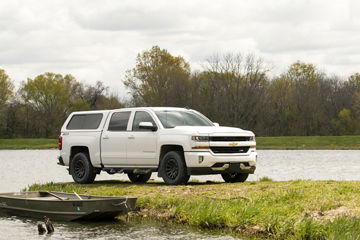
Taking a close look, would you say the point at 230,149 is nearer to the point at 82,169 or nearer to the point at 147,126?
the point at 147,126

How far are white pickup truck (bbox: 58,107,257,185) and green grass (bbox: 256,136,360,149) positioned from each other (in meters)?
47.2

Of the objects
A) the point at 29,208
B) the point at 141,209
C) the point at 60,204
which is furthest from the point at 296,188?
the point at 29,208

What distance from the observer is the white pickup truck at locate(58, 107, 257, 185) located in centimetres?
1616

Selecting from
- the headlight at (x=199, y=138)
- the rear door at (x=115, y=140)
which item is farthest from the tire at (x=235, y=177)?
the rear door at (x=115, y=140)

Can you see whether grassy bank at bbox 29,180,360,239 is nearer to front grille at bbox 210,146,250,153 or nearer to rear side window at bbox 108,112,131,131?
front grille at bbox 210,146,250,153

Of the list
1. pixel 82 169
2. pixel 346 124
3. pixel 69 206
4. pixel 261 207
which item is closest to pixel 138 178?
pixel 82 169

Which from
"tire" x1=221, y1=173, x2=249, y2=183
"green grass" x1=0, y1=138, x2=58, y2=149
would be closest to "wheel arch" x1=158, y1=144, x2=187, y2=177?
"tire" x1=221, y1=173, x2=249, y2=183

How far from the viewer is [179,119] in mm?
17375

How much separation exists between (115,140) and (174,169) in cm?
224

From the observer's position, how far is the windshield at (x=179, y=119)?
1708 centimetres

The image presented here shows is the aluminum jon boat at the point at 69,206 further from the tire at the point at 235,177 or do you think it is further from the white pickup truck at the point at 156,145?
the tire at the point at 235,177

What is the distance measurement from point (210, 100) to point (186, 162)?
2307 inches

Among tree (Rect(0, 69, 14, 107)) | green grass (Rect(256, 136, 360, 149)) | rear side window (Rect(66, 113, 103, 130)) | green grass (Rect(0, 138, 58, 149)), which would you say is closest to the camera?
rear side window (Rect(66, 113, 103, 130))

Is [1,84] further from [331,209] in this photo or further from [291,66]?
[331,209]
